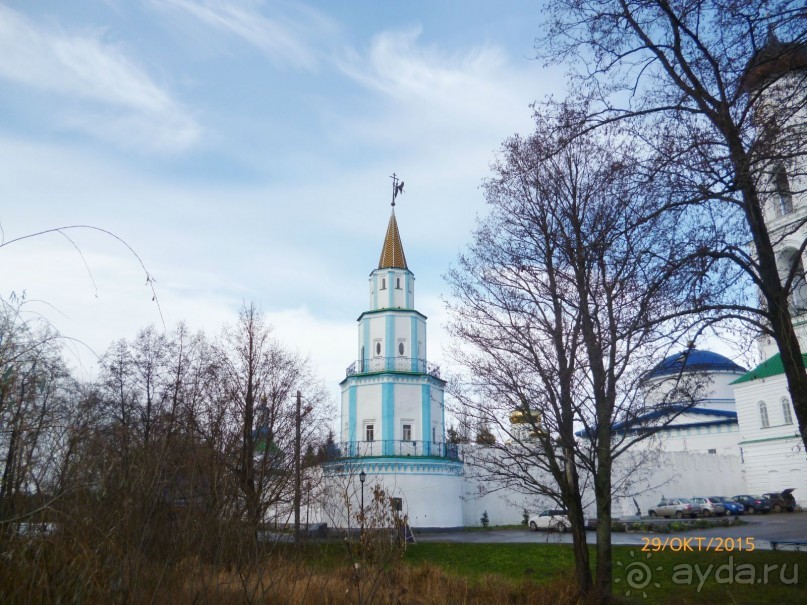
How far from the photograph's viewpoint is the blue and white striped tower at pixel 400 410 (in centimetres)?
3797

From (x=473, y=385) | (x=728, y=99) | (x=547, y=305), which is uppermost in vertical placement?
(x=728, y=99)

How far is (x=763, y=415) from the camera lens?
1742 inches

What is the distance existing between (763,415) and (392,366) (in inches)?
1014

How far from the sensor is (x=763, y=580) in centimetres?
1318

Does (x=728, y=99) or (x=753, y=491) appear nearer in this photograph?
(x=728, y=99)

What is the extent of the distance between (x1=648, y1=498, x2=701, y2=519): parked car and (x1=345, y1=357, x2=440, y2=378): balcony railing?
1524 cm

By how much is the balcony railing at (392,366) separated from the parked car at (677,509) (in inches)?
600

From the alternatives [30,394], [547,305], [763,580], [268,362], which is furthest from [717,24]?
[268,362]

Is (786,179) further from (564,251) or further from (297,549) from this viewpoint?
(297,549)

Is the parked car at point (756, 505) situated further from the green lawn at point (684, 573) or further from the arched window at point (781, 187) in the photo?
the arched window at point (781, 187)

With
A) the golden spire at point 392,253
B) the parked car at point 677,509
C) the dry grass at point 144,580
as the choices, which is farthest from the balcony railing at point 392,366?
the dry grass at point 144,580

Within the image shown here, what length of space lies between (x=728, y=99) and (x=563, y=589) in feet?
26.3

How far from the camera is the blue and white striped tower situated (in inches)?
1495

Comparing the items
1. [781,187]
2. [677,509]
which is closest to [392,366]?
[677,509]
